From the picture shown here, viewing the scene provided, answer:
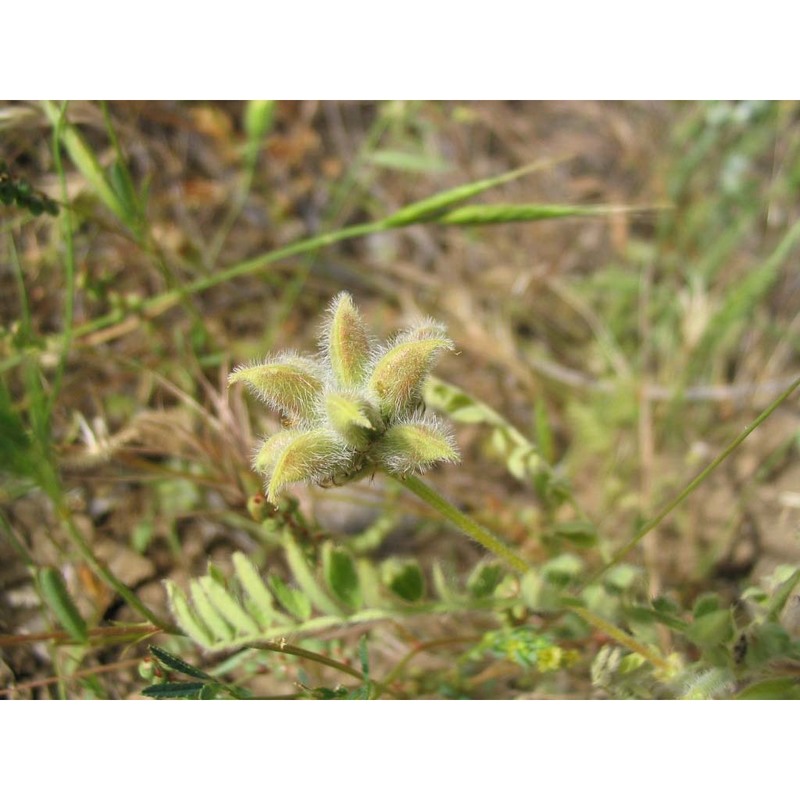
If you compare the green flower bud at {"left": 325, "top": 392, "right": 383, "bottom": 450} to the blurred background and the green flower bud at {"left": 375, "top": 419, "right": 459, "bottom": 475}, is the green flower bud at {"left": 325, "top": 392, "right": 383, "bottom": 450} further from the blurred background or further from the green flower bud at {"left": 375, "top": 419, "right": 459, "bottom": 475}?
the blurred background

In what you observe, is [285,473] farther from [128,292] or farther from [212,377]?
[128,292]

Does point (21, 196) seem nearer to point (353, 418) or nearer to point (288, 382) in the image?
point (288, 382)

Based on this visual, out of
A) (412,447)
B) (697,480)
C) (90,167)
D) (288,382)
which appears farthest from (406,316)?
(412,447)

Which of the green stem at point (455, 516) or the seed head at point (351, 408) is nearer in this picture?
the seed head at point (351, 408)

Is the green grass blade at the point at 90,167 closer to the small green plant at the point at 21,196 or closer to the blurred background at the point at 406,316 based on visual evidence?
the blurred background at the point at 406,316

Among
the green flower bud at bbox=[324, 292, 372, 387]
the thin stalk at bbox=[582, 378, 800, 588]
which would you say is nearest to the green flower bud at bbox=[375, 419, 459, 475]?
the green flower bud at bbox=[324, 292, 372, 387]

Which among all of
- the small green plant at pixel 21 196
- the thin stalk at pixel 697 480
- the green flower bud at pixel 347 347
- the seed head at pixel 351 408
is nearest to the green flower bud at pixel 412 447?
the seed head at pixel 351 408

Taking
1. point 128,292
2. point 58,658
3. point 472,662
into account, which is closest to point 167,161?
point 128,292
